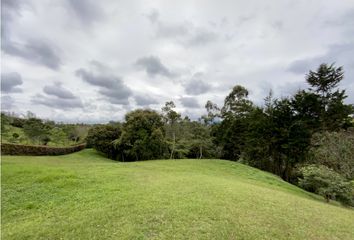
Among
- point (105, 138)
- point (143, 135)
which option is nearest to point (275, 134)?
point (143, 135)

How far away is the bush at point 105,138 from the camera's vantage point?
30.6 metres

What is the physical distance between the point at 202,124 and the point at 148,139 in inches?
388

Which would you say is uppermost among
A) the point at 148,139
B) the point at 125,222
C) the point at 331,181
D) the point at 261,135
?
the point at 261,135

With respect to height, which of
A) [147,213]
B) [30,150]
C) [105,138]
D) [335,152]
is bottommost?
[147,213]

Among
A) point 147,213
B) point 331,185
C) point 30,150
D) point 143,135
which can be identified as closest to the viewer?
point 147,213

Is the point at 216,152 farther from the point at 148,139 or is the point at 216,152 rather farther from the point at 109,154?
the point at 109,154

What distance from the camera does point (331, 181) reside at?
14000mm

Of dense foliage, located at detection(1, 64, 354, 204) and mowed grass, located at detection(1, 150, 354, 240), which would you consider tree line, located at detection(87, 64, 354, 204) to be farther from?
mowed grass, located at detection(1, 150, 354, 240)

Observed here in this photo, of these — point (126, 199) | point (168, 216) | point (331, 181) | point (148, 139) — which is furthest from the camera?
point (148, 139)

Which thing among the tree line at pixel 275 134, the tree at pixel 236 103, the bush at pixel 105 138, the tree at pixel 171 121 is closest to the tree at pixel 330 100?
the tree line at pixel 275 134

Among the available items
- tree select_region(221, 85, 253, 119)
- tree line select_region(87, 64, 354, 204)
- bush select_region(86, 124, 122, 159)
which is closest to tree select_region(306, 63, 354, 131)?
tree line select_region(87, 64, 354, 204)

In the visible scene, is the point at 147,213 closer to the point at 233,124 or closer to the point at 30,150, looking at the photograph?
the point at 30,150

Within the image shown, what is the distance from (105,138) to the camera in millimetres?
30812

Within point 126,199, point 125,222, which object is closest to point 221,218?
point 125,222
